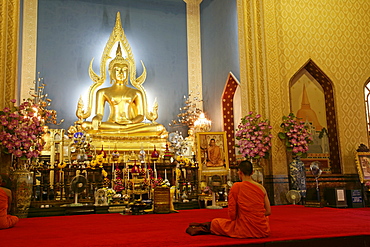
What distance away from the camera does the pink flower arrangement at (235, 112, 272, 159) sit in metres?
6.66

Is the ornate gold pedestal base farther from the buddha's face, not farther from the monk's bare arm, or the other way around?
the monk's bare arm

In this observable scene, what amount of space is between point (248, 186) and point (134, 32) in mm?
9659

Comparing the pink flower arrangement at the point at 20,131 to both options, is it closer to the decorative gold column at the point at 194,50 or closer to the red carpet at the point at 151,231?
the red carpet at the point at 151,231

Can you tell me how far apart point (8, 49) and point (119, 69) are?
529cm

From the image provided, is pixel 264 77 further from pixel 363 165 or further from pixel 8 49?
pixel 8 49

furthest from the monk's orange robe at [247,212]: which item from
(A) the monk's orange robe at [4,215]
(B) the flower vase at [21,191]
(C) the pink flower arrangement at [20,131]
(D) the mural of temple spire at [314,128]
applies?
(D) the mural of temple spire at [314,128]

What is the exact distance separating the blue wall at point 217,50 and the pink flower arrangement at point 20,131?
17.9 ft

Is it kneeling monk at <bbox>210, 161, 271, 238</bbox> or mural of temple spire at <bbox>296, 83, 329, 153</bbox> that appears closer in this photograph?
kneeling monk at <bbox>210, 161, 271, 238</bbox>

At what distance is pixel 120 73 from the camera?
11.2m

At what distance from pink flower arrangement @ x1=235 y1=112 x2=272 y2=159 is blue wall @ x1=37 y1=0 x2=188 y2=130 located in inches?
203

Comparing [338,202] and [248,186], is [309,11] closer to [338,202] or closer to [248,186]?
[338,202]

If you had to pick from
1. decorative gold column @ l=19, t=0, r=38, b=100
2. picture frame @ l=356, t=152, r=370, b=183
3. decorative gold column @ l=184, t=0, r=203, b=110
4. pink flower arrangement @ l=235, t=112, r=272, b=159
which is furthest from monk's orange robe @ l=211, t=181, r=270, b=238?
decorative gold column @ l=184, t=0, r=203, b=110

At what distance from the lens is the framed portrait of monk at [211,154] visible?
22.4 ft

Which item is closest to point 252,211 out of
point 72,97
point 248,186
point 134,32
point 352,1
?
point 248,186
